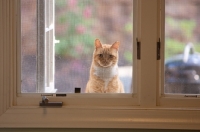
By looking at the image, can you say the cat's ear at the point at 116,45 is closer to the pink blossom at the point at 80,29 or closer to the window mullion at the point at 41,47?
the pink blossom at the point at 80,29

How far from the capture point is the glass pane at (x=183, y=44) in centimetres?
174

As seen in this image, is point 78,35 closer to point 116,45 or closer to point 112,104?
point 116,45

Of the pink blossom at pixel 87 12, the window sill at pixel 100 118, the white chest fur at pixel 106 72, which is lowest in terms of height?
the window sill at pixel 100 118

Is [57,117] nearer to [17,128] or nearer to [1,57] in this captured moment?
[17,128]

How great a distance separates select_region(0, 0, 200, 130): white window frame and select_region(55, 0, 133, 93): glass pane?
6 centimetres

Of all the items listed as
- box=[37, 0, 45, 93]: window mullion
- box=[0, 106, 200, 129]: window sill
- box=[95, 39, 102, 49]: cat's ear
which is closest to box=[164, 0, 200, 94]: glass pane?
box=[0, 106, 200, 129]: window sill

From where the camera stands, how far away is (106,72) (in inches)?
70.5

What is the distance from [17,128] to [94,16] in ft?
1.96

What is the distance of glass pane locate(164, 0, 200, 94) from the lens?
5.72ft

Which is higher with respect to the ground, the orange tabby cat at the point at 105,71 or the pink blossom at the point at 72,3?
the pink blossom at the point at 72,3

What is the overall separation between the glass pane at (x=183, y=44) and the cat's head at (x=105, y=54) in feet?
→ 0.74

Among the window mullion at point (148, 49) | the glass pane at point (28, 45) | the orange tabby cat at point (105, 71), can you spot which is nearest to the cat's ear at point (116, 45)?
the orange tabby cat at point (105, 71)

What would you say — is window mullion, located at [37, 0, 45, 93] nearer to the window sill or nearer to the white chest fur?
the window sill

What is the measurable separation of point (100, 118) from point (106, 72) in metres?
0.22
